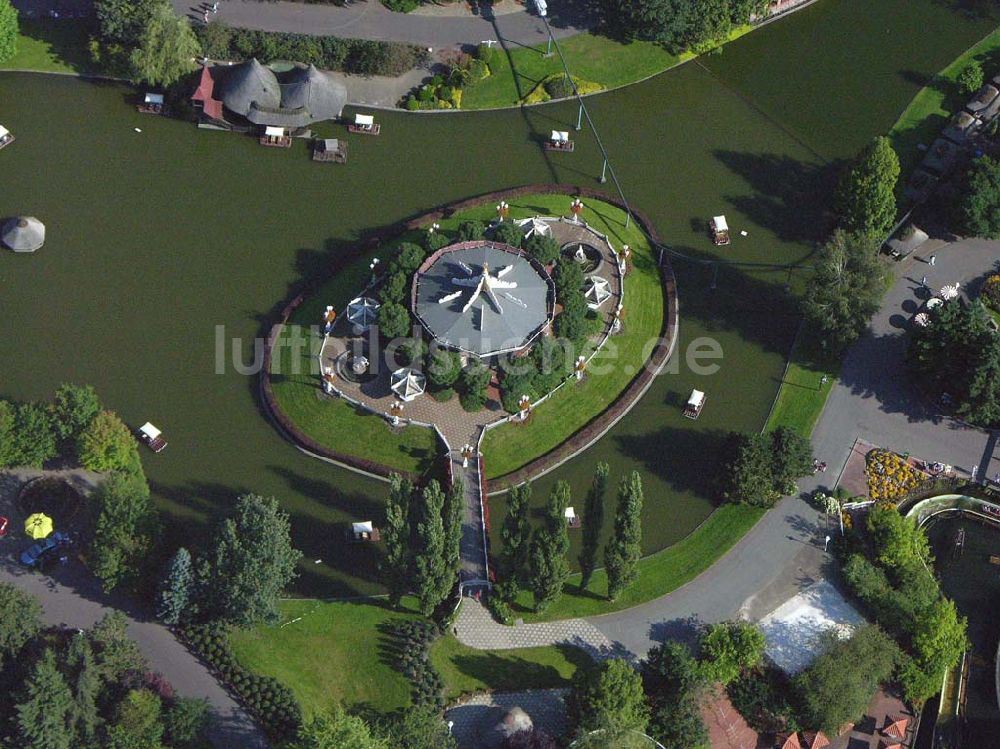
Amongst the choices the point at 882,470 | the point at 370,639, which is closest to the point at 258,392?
the point at 370,639

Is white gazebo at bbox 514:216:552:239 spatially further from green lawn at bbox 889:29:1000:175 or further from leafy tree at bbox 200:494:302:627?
green lawn at bbox 889:29:1000:175

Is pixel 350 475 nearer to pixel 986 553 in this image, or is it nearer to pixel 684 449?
pixel 684 449

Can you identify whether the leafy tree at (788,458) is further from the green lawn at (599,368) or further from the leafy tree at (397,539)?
the leafy tree at (397,539)

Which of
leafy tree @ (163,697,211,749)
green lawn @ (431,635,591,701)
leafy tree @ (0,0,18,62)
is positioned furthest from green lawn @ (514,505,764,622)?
leafy tree @ (0,0,18,62)

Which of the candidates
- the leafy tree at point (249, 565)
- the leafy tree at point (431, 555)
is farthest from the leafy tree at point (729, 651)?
the leafy tree at point (249, 565)

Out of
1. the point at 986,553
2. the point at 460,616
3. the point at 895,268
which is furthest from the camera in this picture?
the point at 895,268

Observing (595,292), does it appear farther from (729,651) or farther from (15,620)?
(15,620)

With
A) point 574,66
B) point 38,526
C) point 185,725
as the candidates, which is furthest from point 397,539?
point 574,66
